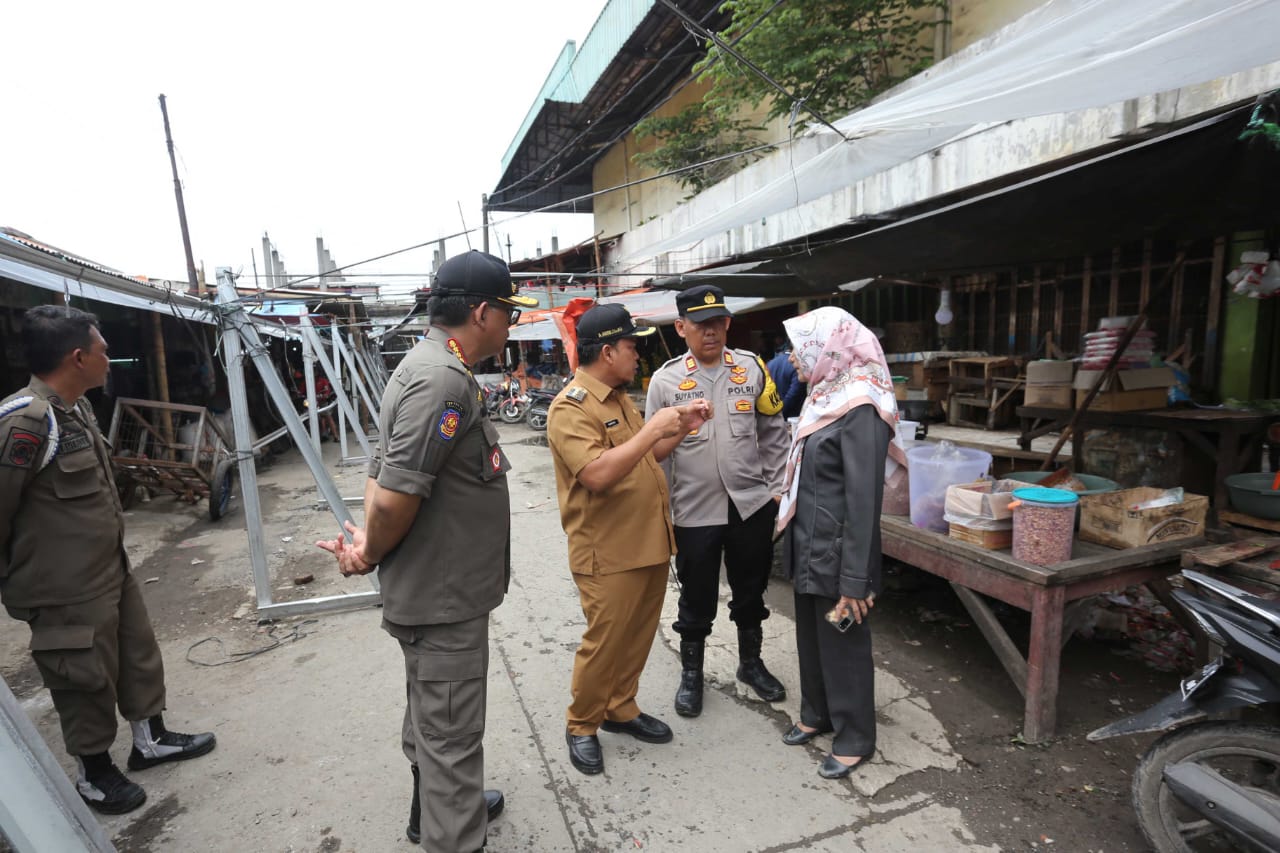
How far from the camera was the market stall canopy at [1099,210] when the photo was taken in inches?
100

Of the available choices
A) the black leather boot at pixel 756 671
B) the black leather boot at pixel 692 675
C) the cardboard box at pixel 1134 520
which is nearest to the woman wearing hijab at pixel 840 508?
the black leather boot at pixel 756 671

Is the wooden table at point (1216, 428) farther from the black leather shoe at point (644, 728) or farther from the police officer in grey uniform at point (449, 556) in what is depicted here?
the police officer in grey uniform at point (449, 556)

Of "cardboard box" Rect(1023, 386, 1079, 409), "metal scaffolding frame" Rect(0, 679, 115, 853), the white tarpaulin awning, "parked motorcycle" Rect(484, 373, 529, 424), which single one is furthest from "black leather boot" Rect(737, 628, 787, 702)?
"parked motorcycle" Rect(484, 373, 529, 424)

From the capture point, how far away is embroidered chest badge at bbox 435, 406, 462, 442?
168 centimetres

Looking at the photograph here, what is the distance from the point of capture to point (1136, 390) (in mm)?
4480

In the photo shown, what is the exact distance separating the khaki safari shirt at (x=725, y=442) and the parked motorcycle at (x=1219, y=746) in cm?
151

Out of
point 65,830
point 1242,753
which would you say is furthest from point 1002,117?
point 65,830

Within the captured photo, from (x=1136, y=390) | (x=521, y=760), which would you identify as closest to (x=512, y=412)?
(x=1136, y=390)

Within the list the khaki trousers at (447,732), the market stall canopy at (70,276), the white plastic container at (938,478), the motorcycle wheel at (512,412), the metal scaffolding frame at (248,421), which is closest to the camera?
the khaki trousers at (447,732)

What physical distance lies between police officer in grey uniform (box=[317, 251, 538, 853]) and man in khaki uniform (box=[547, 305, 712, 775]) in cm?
54

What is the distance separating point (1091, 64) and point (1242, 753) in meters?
2.52

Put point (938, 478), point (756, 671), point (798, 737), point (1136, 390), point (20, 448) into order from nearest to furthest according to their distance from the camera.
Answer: point (20, 448) < point (798, 737) < point (756, 671) < point (938, 478) < point (1136, 390)

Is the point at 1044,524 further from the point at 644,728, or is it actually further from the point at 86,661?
the point at 86,661

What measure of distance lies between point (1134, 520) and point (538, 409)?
12.8 meters
